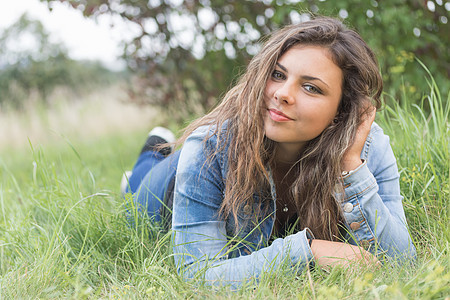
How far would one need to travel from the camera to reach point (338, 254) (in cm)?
192

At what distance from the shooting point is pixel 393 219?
205 centimetres

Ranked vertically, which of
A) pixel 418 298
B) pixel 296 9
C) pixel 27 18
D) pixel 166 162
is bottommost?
pixel 418 298

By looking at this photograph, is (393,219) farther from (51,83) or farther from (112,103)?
(51,83)

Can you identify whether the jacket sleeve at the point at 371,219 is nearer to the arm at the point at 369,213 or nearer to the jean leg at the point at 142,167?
the arm at the point at 369,213

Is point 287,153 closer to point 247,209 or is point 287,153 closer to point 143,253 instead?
point 247,209

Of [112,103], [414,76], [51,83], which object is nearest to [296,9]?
[414,76]

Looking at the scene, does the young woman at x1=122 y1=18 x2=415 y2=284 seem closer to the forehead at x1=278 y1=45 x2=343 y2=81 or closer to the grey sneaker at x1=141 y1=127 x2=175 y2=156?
the forehead at x1=278 y1=45 x2=343 y2=81

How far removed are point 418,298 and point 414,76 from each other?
2.71 meters

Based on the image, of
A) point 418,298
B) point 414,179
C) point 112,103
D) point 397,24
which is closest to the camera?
point 418,298

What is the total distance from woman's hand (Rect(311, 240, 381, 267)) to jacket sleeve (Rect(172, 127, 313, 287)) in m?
0.05

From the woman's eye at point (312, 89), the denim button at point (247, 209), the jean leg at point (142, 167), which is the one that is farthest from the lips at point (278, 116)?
the jean leg at point (142, 167)

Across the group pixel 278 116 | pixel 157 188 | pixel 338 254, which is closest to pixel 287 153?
pixel 278 116

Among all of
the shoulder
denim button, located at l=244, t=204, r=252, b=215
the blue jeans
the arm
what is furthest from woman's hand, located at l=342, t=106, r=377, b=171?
the blue jeans

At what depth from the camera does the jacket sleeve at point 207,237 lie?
186cm
